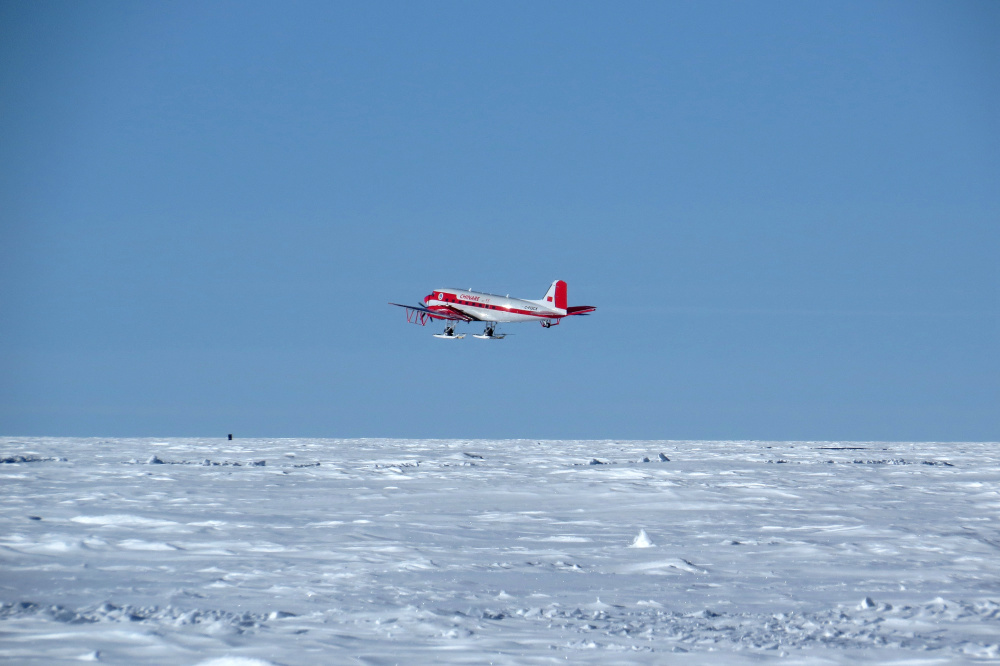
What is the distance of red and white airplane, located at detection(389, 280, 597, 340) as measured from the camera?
196 ft

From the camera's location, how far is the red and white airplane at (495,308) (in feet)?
196

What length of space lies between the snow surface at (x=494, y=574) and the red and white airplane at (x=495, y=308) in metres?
31.5

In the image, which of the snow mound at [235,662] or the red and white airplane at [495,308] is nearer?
the snow mound at [235,662]

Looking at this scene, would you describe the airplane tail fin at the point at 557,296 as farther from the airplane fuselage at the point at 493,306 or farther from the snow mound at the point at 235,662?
the snow mound at the point at 235,662

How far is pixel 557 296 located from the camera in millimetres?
60219

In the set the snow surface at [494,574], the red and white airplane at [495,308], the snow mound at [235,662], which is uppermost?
the red and white airplane at [495,308]

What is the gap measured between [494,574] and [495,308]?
4577 cm

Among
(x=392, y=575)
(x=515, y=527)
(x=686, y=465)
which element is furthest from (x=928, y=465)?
(x=392, y=575)

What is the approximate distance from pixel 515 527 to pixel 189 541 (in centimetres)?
659

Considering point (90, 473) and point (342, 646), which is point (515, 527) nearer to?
point (342, 646)

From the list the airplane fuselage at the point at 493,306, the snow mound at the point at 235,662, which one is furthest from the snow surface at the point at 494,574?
the airplane fuselage at the point at 493,306

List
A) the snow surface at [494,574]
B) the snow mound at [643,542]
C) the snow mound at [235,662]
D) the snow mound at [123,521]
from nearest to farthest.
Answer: the snow mound at [235,662]
the snow surface at [494,574]
the snow mound at [643,542]
the snow mound at [123,521]

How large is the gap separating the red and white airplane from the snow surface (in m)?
31.5

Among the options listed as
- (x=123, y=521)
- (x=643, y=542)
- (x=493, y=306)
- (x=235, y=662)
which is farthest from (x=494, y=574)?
(x=493, y=306)
